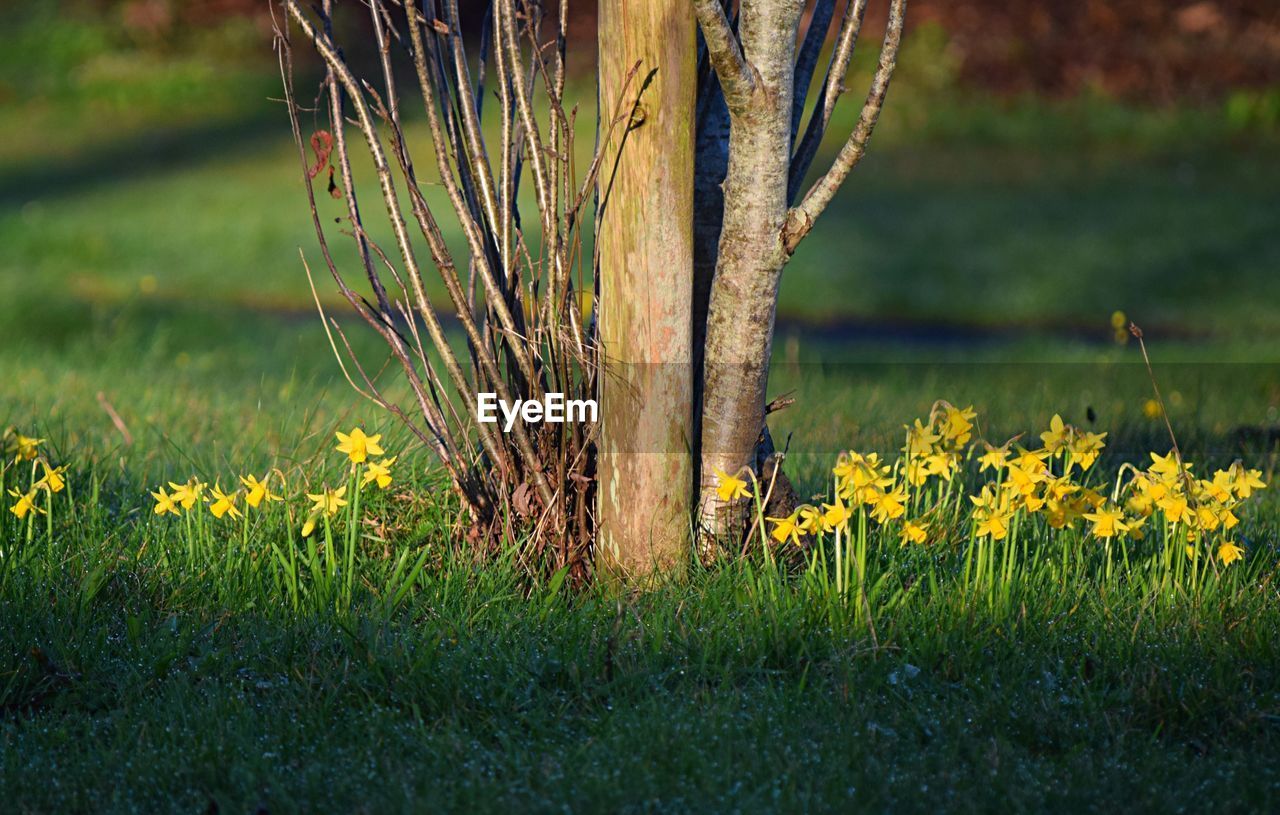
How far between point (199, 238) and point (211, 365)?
184 inches

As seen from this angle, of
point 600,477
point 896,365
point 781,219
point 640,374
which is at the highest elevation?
point 781,219

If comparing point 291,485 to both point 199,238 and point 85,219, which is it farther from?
point 85,219

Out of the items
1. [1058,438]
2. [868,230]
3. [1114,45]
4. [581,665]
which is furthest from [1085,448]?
[1114,45]

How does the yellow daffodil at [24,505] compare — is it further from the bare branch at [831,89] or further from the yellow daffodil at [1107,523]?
the yellow daffodil at [1107,523]

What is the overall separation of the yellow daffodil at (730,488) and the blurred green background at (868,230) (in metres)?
1.45

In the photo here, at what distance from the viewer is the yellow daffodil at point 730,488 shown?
3.09m

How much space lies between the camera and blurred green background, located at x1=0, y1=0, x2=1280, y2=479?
6105 millimetres

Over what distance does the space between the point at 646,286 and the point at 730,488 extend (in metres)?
0.50

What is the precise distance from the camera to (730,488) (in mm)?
3084

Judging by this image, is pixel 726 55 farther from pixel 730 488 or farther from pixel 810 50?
pixel 730 488

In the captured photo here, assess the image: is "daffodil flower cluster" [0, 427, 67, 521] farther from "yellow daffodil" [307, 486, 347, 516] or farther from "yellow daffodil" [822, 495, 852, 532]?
"yellow daffodil" [822, 495, 852, 532]

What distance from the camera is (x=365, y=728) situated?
2.66 m

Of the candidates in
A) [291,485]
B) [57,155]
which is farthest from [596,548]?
[57,155]

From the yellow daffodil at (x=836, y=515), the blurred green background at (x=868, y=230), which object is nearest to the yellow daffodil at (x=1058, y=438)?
the yellow daffodil at (x=836, y=515)
